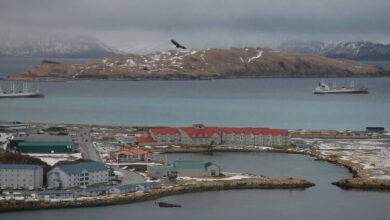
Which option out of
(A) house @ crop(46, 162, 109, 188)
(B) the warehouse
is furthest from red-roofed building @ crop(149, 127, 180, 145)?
(A) house @ crop(46, 162, 109, 188)

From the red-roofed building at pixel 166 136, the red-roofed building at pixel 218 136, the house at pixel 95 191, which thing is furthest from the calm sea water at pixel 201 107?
the house at pixel 95 191

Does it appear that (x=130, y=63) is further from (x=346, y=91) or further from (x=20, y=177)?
(x=20, y=177)

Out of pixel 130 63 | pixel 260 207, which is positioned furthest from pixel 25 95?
pixel 260 207

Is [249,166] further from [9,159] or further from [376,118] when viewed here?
[376,118]

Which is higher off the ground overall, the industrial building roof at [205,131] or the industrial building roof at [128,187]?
the industrial building roof at [205,131]

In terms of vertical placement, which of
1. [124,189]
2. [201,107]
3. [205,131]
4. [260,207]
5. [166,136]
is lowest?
[260,207]

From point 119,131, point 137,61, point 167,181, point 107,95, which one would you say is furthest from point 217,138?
point 137,61

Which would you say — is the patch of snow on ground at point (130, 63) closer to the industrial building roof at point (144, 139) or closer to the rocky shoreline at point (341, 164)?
the industrial building roof at point (144, 139)
